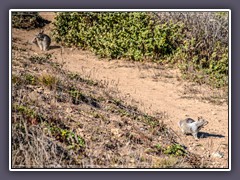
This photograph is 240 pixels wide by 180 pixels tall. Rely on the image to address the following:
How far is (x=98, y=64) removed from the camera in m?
10.1

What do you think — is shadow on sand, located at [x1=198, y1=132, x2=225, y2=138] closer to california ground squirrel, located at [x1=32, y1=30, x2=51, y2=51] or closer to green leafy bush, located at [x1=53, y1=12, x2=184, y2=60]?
green leafy bush, located at [x1=53, y1=12, x2=184, y2=60]

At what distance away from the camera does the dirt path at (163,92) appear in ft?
22.2

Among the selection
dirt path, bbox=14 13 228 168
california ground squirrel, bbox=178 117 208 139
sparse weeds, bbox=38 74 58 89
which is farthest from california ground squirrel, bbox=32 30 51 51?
california ground squirrel, bbox=178 117 208 139

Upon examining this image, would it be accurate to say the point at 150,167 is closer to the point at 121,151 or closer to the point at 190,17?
the point at 121,151

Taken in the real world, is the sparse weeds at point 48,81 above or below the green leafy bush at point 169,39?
below

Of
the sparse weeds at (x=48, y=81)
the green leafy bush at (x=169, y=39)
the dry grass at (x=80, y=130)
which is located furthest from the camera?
the green leafy bush at (x=169, y=39)

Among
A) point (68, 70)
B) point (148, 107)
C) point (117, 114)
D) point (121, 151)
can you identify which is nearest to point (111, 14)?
point (68, 70)

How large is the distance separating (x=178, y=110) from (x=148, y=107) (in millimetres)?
504

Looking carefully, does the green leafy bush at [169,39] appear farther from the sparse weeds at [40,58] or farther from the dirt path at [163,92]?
the sparse weeds at [40,58]

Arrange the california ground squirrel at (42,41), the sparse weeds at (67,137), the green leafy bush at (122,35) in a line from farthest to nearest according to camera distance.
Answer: the california ground squirrel at (42,41) < the green leafy bush at (122,35) < the sparse weeds at (67,137)

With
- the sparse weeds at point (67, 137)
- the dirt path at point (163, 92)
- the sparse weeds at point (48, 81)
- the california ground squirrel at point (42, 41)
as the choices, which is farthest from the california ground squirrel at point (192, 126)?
the california ground squirrel at point (42, 41)

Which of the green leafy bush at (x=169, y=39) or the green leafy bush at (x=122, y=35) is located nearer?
the green leafy bush at (x=169, y=39)

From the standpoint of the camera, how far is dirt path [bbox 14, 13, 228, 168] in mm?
6754

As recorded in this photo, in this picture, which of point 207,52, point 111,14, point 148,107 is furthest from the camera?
point 111,14
